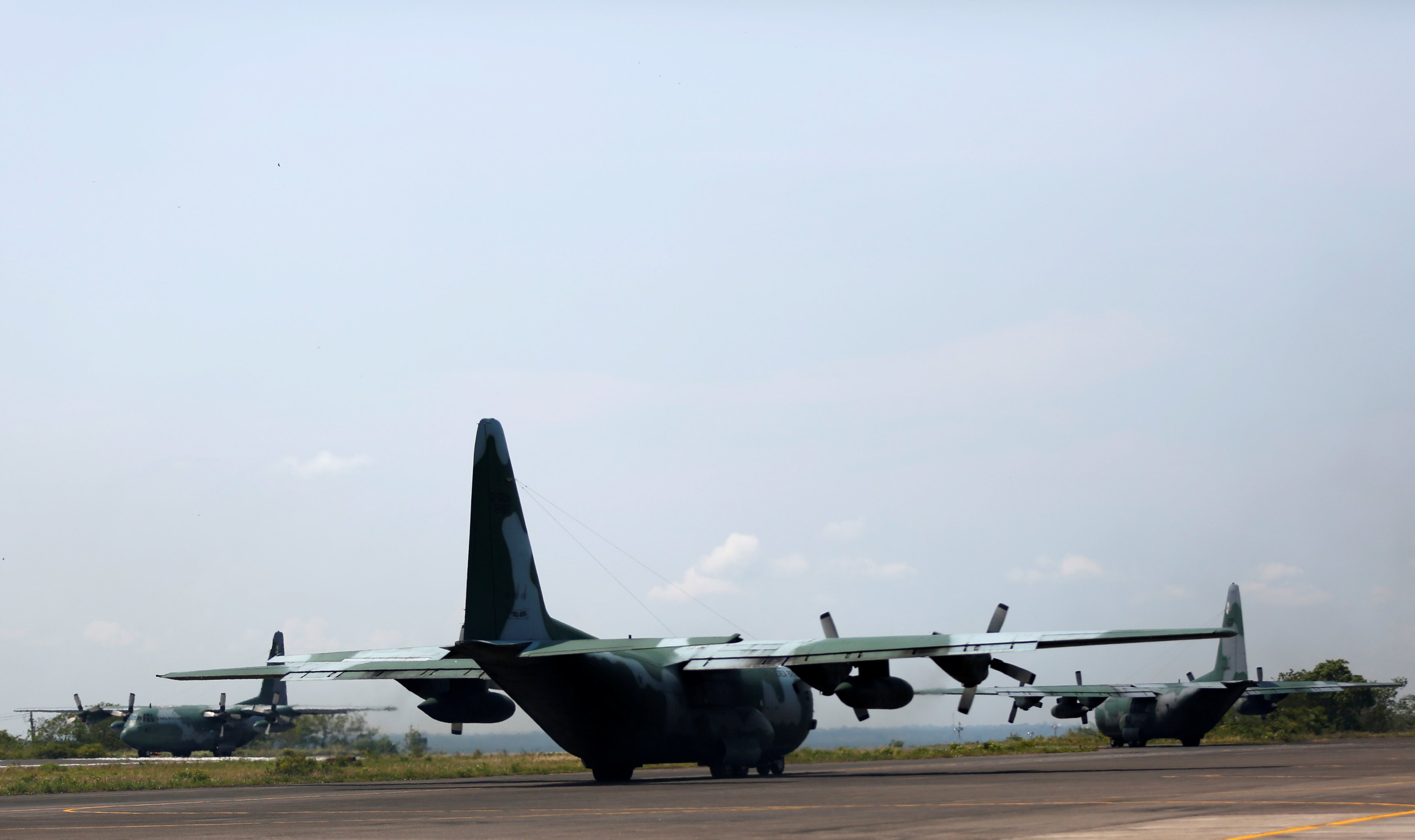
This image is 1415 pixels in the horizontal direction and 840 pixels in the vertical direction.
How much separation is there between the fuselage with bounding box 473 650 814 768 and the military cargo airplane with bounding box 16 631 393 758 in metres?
47.2

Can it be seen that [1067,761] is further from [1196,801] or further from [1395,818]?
[1395,818]

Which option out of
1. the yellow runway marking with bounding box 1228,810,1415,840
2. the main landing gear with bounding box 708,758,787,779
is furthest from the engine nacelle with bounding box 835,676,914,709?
the yellow runway marking with bounding box 1228,810,1415,840

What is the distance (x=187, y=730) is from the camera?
3147 inches

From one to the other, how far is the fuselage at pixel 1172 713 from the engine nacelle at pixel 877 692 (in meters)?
30.0

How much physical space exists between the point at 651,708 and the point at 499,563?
5613 mm

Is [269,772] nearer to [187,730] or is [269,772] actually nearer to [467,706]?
[467,706]

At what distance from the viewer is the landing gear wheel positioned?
32969 millimetres

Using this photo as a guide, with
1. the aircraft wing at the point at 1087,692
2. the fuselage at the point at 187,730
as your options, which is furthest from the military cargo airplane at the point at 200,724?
the aircraft wing at the point at 1087,692

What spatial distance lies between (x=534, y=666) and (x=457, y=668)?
3107 mm

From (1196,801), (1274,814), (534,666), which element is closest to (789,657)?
(534,666)

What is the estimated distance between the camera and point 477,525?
30.7m

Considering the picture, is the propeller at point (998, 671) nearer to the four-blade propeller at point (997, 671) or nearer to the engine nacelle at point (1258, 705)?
the four-blade propeller at point (997, 671)

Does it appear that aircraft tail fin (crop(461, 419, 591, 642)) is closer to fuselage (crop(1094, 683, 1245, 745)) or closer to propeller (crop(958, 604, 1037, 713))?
propeller (crop(958, 604, 1037, 713))

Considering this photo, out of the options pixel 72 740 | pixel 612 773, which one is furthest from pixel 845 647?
pixel 72 740
